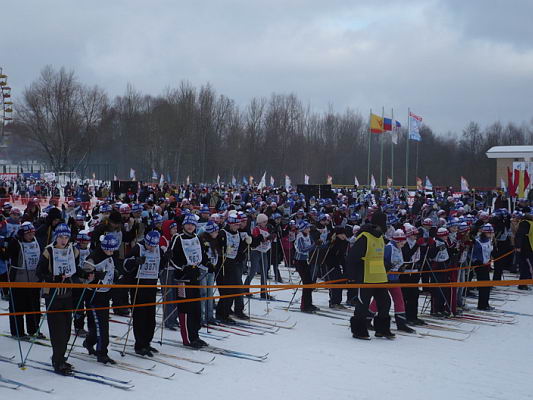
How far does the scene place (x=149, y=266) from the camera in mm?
8492

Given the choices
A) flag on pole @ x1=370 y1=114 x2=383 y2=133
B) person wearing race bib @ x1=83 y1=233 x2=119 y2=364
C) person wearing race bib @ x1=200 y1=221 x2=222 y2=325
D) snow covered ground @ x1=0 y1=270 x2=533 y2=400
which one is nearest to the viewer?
snow covered ground @ x1=0 y1=270 x2=533 y2=400

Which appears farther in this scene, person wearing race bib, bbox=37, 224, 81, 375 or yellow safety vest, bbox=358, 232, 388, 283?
yellow safety vest, bbox=358, 232, 388, 283

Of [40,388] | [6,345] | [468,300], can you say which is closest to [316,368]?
Result: [40,388]

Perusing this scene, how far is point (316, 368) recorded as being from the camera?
26.6 feet

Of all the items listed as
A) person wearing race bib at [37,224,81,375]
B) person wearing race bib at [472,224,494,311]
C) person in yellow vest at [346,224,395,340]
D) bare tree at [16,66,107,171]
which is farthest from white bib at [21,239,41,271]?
bare tree at [16,66,107,171]

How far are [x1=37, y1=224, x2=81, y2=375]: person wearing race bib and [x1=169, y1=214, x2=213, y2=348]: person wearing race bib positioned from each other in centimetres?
171

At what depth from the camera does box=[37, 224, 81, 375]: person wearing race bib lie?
7438mm

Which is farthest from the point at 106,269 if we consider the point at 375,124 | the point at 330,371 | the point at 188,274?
the point at 375,124

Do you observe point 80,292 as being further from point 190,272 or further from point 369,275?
point 369,275

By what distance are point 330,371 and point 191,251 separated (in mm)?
2656

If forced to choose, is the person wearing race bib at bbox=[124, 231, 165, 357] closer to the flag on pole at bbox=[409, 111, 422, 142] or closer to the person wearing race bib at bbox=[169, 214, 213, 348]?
the person wearing race bib at bbox=[169, 214, 213, 348]

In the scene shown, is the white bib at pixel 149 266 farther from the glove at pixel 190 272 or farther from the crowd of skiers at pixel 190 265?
the glove at pixel 190 272

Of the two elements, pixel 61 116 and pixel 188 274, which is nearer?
pixel 188 274

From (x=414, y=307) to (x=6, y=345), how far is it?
6.80 m
